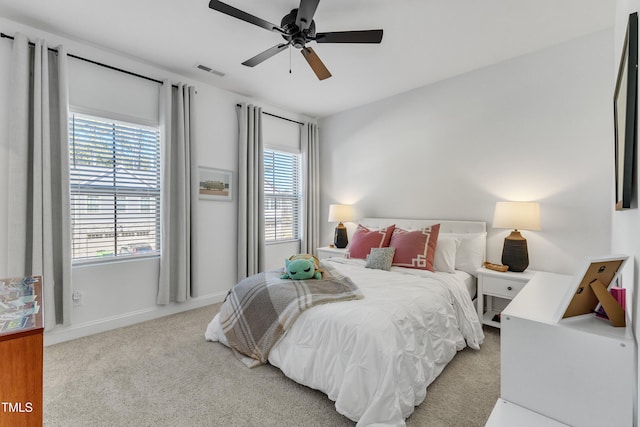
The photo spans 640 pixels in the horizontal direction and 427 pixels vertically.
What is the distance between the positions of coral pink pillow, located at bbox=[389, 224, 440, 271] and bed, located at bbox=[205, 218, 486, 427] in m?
0.13

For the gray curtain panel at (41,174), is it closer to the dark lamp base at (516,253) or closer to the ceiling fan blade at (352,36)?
the ceiling fan blade at (352,36)

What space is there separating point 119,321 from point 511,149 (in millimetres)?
4333

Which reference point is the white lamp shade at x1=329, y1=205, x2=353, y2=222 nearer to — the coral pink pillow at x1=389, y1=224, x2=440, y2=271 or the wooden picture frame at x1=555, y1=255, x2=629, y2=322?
the coral pink pillow at x1=389, y1=224, x2=440, y2=271

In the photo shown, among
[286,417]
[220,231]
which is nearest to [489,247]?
[286,417]

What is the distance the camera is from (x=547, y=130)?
2.77 m

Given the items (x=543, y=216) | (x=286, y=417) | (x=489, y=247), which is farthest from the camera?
(x=489, y=247)

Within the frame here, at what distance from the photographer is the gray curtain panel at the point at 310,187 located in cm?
466

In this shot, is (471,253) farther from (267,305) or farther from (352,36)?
(352,36)

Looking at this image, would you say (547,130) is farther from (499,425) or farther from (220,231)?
(220,231)

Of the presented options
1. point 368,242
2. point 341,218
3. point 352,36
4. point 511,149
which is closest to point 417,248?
point 368,242

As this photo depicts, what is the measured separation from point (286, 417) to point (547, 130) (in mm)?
3246

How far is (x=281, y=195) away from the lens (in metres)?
4.49

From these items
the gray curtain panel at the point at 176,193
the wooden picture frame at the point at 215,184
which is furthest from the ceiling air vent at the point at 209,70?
the wooden picture frame at the point at 215,184

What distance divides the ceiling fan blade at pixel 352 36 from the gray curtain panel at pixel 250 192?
1975mm
